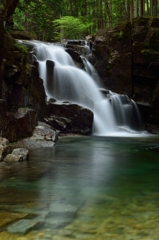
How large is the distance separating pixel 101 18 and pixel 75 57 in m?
11.5

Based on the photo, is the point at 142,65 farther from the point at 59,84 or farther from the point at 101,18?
the point at 101,18

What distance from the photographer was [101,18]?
29094 mm

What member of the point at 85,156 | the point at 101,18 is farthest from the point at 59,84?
the point at 101,18

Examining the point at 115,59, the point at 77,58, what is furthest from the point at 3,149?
the point at 115,59

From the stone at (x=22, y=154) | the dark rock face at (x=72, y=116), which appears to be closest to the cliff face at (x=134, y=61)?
the dark rock face at (x=72, y=116)

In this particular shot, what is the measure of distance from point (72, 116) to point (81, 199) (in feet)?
34.1

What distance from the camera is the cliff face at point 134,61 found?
18.5 metres

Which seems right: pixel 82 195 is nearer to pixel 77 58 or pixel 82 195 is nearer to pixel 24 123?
pixel 24 123

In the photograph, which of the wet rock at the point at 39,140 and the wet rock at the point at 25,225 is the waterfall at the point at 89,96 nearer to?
the wet rock at the point at 39,140

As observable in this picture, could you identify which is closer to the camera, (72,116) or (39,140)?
(39,140)

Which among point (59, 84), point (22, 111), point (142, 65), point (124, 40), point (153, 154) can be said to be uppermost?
point (124, 40)

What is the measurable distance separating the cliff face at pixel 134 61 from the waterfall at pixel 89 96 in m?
1.22

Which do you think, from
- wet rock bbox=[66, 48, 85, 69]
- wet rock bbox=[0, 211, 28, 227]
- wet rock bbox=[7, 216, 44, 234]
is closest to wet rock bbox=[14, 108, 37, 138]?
wet rock bbox=[0, 211, 28, 227]

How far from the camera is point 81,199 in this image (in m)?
4.99
